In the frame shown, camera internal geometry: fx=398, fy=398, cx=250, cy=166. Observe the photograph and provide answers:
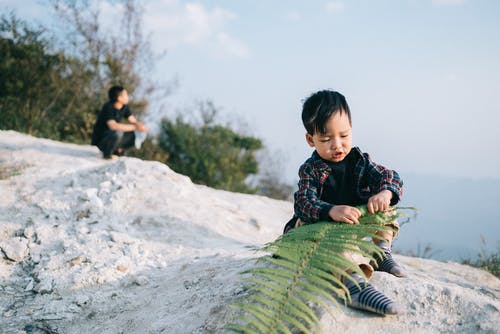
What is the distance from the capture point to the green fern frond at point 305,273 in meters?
1.38

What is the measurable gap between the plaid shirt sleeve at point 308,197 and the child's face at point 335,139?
0.41ft

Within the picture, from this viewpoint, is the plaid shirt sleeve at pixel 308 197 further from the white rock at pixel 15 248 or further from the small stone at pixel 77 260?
the white rock at pixel 15 248

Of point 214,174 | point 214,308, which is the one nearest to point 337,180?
point 214,308

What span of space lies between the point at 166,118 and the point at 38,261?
9018 mm

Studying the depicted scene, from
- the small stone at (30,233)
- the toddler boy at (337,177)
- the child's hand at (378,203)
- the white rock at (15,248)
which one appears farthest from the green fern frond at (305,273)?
the small stone at (30,233)

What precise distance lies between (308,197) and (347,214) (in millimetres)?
315

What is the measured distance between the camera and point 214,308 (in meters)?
2.00

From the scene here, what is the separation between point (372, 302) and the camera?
1.60 m

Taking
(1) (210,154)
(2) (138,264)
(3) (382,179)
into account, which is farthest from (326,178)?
(1) (210,154)

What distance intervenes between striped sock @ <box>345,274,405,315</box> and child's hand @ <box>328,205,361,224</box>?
0.32 metres

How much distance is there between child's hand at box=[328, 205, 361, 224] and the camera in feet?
6.17

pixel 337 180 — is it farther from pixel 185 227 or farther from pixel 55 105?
pixel 55 105

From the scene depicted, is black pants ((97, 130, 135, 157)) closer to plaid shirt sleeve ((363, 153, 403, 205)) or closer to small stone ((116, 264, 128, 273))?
small stone ((116, 264, 128, 273))

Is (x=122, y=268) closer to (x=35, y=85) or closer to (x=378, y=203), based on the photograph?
(x=378, y=203)
